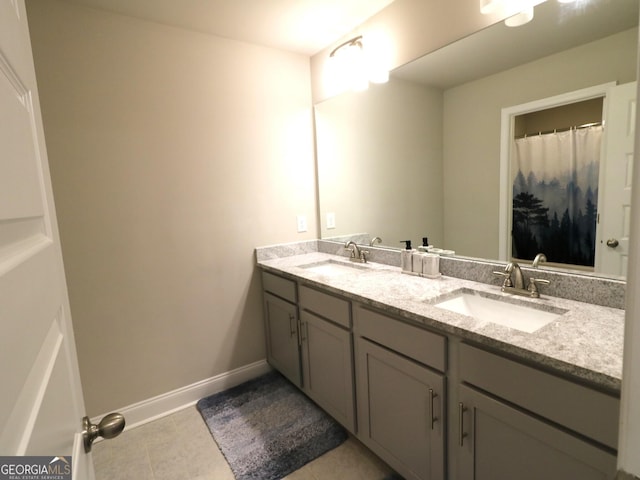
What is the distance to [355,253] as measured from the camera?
7.69 ft

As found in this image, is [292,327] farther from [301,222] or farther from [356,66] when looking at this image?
[356,66]

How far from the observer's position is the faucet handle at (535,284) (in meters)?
1.38

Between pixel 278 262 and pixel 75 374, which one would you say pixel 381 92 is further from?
pixel 75 374

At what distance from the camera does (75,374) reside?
Answer: 27.2 inches

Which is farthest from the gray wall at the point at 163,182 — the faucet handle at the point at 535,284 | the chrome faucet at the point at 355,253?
the faucet handle at the point at 535,284

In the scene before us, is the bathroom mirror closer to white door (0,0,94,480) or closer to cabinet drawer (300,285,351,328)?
cabinet drawer (300,285,351,328)

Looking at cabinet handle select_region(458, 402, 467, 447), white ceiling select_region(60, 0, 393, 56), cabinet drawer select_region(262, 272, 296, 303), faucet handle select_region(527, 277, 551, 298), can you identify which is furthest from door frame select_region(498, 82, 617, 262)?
cabinet drawer select_region(262, 272, 296, 303)

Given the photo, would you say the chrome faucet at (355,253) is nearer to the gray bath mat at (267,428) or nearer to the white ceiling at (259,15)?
the gray bath mat at (267,428)

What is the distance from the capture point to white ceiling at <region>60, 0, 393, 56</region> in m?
1.79

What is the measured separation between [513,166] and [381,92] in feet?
3.32

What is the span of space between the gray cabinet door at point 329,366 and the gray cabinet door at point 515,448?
63cm

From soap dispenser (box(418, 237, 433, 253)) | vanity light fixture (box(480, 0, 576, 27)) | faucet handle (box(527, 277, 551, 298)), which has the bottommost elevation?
faucet handle (box(527, 277, 551, 298))

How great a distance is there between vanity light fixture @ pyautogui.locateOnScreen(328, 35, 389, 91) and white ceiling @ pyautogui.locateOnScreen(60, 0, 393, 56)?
117 millimetres

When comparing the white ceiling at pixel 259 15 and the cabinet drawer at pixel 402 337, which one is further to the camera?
the white ceiling at pixel 259 15
